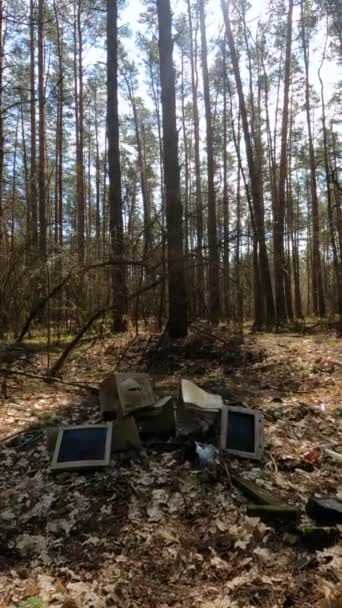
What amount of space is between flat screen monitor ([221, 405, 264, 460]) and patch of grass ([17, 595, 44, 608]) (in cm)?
171

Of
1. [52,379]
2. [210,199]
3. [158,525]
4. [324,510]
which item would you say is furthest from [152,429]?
[210,199]

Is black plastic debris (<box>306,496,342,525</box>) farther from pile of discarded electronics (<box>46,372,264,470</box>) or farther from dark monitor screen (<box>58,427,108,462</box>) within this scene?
dark monitor screen (<box>58,427,108,462</box>)

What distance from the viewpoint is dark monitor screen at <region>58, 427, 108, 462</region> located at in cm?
321

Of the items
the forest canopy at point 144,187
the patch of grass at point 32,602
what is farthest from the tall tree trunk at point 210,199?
the patch of grass at point 32,602

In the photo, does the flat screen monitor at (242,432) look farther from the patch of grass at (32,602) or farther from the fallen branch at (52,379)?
the fallen branch at (52,379)

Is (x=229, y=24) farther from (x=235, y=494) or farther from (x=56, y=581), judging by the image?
(x=56, y=581)

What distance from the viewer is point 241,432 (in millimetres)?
3479

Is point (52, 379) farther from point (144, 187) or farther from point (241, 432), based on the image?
point (144, 187)

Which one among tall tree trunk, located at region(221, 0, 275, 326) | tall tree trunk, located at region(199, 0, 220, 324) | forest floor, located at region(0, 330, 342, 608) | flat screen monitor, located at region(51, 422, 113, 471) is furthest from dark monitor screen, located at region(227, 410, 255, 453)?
tall tree trunk, located at region(221, 0, 275, 326)

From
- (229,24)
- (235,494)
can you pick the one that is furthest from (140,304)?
(229,24)

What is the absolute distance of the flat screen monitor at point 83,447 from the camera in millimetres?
3159

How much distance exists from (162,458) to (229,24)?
10099 millimetres

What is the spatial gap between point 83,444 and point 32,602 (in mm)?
1255

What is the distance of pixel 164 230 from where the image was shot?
700cm
